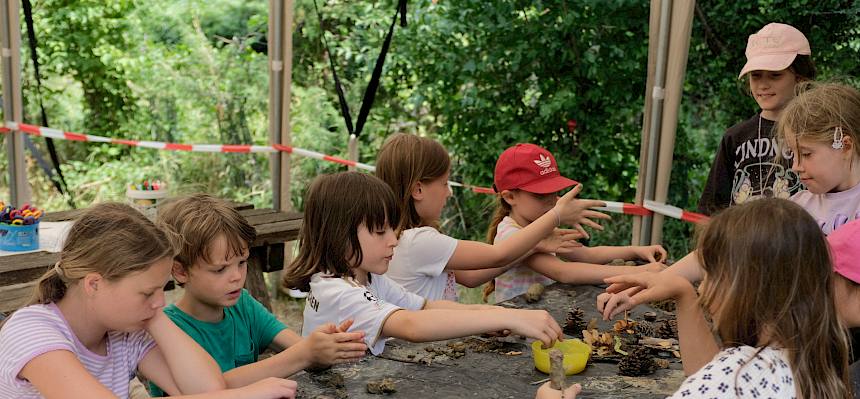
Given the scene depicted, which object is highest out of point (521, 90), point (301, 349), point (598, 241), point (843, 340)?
point (521, 90)

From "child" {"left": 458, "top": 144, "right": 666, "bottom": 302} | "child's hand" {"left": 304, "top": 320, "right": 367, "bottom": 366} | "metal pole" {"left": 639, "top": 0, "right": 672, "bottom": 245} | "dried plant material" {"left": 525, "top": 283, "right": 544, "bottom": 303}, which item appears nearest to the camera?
"child's hand" {"left": 304, "top": 320, "right": 367, "bottom": 366}

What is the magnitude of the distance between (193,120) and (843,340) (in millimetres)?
8189

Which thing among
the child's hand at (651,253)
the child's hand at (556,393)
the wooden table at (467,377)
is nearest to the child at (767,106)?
the child's hand at (651,253)

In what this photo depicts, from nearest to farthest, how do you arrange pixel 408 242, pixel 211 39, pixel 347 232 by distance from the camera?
pixel 347 232 < pixel 408 242 < pixel 211 39

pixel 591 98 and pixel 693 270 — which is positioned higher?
pixel 591 98

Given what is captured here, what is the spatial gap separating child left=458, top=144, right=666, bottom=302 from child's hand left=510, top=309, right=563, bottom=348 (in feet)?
3.04

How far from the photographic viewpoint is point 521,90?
6.50m

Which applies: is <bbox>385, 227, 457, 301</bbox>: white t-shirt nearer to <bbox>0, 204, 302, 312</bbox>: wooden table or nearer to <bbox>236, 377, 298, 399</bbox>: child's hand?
<bbox>236, 377, 298, 399</bbox>: child's hand

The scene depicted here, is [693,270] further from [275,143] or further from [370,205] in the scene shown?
[275,143]

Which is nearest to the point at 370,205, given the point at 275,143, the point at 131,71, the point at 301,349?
the point at 301,349

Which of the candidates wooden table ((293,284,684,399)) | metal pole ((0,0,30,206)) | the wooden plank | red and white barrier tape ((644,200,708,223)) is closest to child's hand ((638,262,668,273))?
wooden table ((293,284,684,399))

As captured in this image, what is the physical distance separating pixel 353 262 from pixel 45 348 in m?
0.84

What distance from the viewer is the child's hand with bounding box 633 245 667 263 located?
3199mm

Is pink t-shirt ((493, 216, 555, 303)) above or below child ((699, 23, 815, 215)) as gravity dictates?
below
